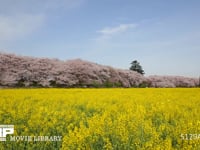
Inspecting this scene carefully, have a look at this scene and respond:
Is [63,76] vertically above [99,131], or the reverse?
[63,76]

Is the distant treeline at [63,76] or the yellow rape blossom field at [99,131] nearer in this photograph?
the yellow rape blossom field at [99,131]

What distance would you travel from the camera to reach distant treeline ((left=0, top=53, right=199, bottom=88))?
35.6ft

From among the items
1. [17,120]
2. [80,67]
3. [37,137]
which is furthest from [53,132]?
[80,67]

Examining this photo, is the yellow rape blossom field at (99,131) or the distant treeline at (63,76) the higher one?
the distant treeline at (63,76)

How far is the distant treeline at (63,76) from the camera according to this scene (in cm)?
1086

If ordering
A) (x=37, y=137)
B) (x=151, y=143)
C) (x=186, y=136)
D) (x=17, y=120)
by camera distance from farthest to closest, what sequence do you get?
(x=17, y=120) < (x=37, y=137) < (x=186, y=136) < (x=151, y=143)

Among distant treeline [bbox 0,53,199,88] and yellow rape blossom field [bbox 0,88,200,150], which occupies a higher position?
distant treeline [bbox 0,53,199,88]

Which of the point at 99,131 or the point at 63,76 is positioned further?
the point at 63,76

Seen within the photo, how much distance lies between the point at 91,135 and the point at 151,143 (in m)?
→ 0.71

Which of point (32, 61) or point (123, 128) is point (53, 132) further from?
point (32, 61)

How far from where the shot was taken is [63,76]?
12.2m

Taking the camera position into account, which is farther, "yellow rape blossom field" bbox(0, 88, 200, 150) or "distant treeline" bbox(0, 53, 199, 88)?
"distant treeline" bbox(0, 53, 199, 88)

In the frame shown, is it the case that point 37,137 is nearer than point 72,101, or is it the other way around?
point 37,137

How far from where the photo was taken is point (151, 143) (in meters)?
3.13
